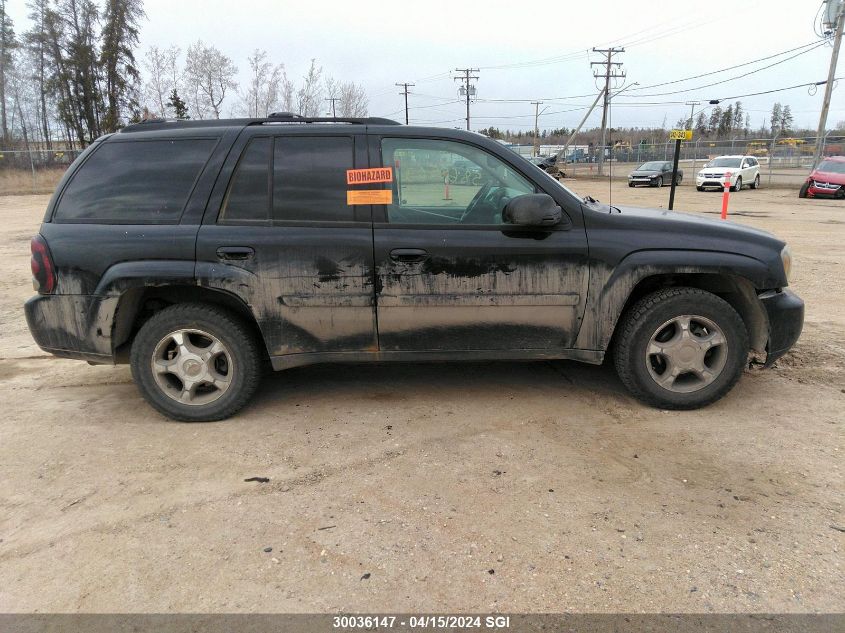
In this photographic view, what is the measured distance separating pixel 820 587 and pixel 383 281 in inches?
102

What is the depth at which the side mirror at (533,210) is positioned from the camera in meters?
3.55

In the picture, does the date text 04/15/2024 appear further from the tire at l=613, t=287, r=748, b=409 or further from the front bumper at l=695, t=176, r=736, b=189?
the front bumper at l=695, t=176, r=736, b=189

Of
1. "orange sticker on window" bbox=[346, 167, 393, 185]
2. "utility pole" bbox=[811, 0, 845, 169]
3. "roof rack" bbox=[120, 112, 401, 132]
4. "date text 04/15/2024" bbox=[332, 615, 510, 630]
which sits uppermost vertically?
"utility pole" bbox=[811, 0, 845, 169]

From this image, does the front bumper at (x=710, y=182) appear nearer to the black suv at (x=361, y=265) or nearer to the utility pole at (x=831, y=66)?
the utility pole at (x=831, y=66)

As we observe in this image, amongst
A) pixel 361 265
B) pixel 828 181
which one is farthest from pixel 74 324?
pixel 828 181

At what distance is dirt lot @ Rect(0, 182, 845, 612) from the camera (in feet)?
7.71

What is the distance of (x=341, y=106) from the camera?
40.4m

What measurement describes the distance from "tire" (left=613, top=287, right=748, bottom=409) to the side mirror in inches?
33.1

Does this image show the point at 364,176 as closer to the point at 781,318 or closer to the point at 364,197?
the point at 364,197

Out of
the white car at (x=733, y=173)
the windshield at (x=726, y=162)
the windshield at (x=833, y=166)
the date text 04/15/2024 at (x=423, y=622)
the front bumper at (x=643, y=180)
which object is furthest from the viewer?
the front bumper at (x=643, y=180)

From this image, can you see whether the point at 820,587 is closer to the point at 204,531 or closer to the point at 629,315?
the point at 629,315

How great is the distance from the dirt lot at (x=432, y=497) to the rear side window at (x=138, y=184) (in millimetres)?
1347

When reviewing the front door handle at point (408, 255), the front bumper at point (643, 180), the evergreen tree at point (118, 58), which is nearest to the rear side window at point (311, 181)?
the front door handle at point (408, 255)

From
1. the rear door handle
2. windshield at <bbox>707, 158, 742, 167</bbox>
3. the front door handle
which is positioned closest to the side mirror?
the front door handle
